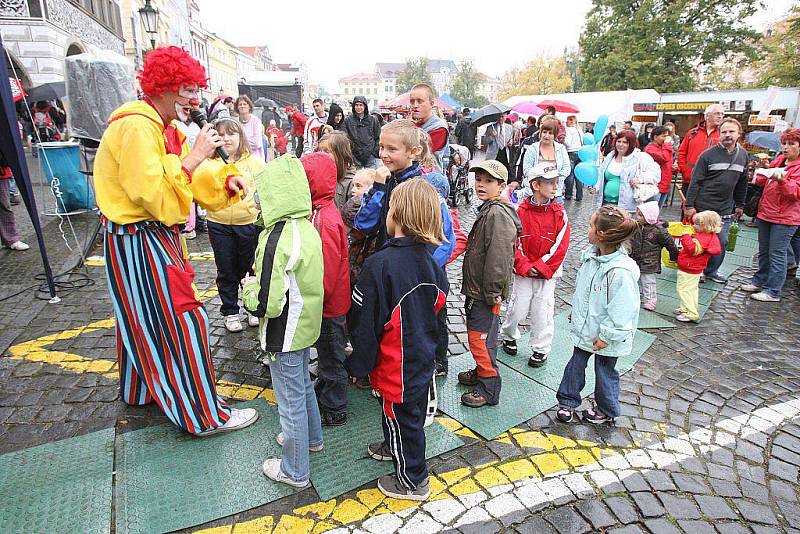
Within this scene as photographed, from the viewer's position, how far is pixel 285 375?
252cm

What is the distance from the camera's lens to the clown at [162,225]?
254 centimetres

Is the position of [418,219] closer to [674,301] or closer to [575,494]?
[575,494]

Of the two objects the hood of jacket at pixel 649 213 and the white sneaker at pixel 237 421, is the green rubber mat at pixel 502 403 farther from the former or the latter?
the hood of jacket at pixel 649 213

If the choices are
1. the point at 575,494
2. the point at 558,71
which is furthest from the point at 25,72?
the point at 558,71

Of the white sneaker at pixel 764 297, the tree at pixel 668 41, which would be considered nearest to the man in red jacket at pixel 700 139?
the white sneaker at pixel 764 297

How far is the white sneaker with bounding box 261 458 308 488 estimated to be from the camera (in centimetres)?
266

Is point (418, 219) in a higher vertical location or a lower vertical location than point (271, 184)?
lower

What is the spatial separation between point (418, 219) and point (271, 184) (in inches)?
31.2

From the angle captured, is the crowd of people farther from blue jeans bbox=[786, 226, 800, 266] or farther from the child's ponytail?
blue jeans bbox=[786, 226, 800, 266]

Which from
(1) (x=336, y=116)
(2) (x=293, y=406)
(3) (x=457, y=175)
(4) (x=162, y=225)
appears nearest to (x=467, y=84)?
(3) (x=457, y=175)

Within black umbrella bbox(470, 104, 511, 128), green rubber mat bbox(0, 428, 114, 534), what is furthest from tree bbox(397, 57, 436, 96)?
green rubber mat bbox(0, 428, 114, 534)

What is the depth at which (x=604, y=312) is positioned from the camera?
313 cm

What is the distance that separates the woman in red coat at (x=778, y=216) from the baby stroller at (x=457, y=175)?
6044mm

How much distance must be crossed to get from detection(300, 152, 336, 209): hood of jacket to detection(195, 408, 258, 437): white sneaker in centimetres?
152
